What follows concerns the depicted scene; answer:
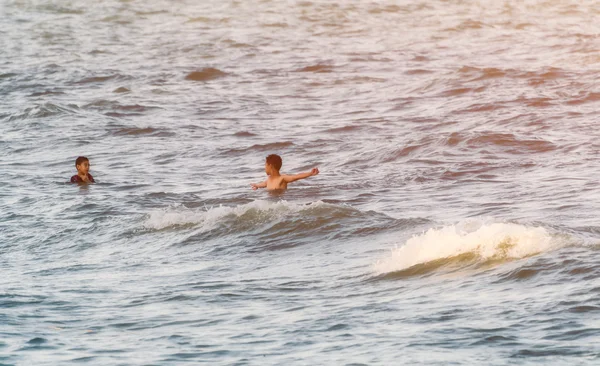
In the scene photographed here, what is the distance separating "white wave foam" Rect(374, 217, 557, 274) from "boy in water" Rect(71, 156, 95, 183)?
9.95 metres

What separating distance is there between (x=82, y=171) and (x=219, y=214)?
5.57 meters

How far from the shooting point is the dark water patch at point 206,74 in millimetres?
41006

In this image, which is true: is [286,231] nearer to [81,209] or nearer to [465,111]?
[81,209]

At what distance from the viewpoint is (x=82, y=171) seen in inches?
869

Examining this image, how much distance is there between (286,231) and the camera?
16156mm

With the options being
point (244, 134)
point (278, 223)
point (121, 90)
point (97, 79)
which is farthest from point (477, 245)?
point (97, 79)

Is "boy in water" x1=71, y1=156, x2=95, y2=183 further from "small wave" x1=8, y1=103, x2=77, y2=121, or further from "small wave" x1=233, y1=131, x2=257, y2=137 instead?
"small wave" x1=8, y1=103, x2=77, y2=121

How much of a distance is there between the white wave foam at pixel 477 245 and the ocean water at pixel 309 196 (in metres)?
0.04

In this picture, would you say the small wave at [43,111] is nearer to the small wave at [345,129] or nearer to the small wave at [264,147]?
the small wave at [264,147]

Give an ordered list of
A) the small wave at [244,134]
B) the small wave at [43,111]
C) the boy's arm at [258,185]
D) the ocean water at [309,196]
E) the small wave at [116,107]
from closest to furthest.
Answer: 1. the ocean water at [309,196]
2. the boy's arm at [258,185]
3. the small wave at [244,134]
4. the small wave at [43,111]
5. the small wave at [116,107]

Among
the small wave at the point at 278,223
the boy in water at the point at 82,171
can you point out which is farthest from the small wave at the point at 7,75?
the small wave at the point at 278,223

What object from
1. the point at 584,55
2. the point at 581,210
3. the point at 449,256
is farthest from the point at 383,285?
the point at 584,55

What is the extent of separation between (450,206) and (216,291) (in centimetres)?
689

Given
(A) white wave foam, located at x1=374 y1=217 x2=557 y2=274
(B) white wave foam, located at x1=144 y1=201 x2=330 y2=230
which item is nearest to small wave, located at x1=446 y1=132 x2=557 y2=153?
(B) white wave foam, located at x1=144 y1=201 x2=330 y2=230
